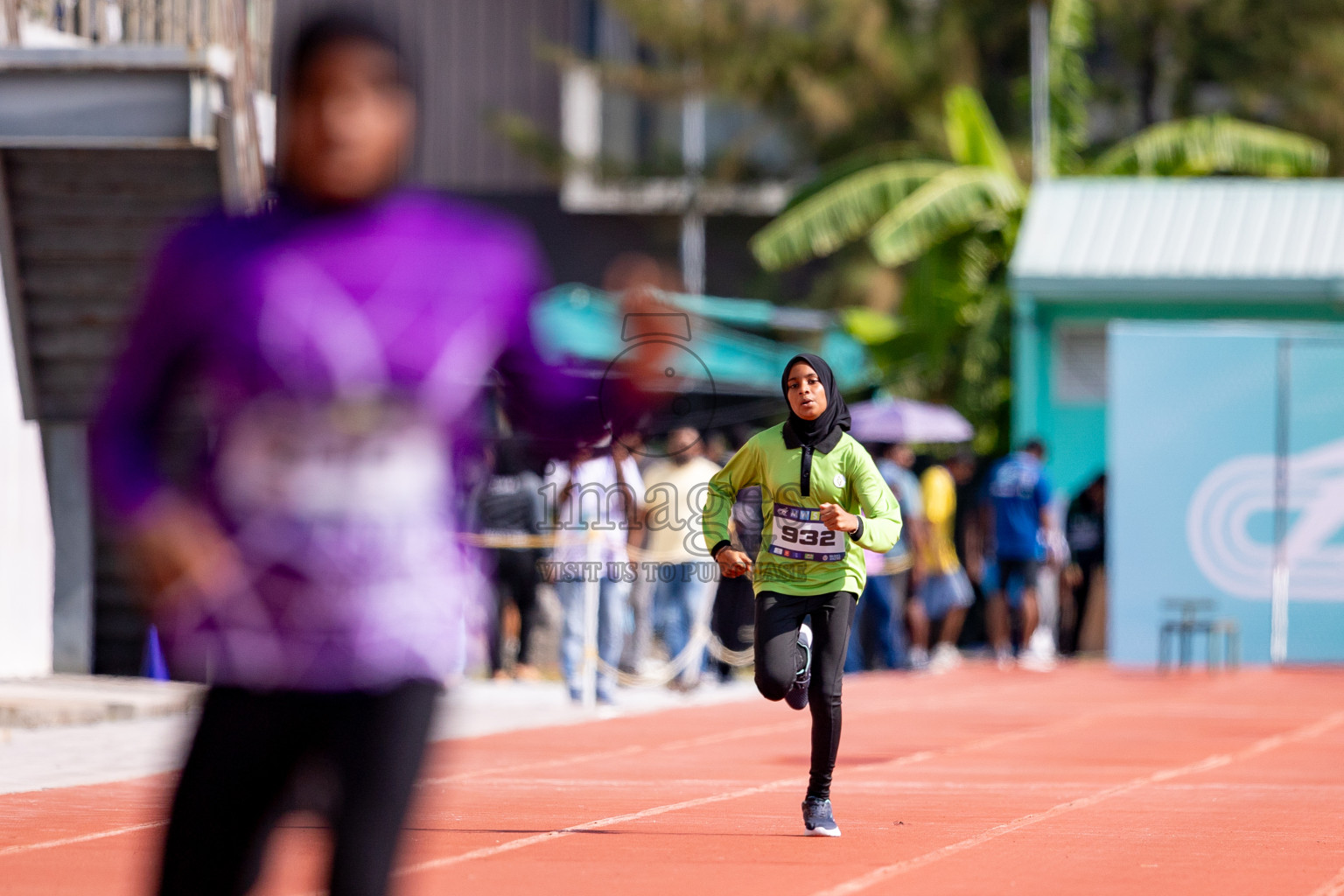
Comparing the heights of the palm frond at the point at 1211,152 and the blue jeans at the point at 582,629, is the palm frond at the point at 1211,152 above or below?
above

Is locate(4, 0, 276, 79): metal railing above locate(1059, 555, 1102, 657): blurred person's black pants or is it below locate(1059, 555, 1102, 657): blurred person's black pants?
above

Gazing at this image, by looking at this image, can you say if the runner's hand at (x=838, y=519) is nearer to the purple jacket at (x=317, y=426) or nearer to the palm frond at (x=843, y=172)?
the purple jacket at (x=317, y=426)

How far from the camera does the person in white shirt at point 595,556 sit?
14.5 m

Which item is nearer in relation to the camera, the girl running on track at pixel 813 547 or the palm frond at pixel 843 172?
the girl running on track at pixel 813 547

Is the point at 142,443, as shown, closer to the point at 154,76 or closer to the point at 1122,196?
the point at 154,76

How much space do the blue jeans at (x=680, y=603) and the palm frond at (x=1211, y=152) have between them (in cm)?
1172

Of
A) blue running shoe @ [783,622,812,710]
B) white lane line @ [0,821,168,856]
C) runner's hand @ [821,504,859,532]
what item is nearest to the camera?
white lane line @ [0,821,168,856]

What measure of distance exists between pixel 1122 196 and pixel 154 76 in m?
13.0

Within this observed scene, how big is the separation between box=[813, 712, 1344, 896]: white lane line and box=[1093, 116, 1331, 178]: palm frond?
12.2m

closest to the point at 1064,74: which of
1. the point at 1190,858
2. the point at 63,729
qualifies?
the point at 63,729

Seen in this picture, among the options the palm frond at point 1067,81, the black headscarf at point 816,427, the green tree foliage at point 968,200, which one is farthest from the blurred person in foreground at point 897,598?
the black headscarf at point 816,427

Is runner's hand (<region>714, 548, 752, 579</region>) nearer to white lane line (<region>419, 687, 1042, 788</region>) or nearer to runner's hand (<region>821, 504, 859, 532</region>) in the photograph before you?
runner's hand (<region>821, 504, 859, 532</region>)

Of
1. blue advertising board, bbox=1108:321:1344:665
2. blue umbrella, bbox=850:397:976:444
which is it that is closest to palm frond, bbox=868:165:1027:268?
blue umbrella, bbox=850:397:976:444

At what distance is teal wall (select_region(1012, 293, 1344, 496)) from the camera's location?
21562 millimetres
